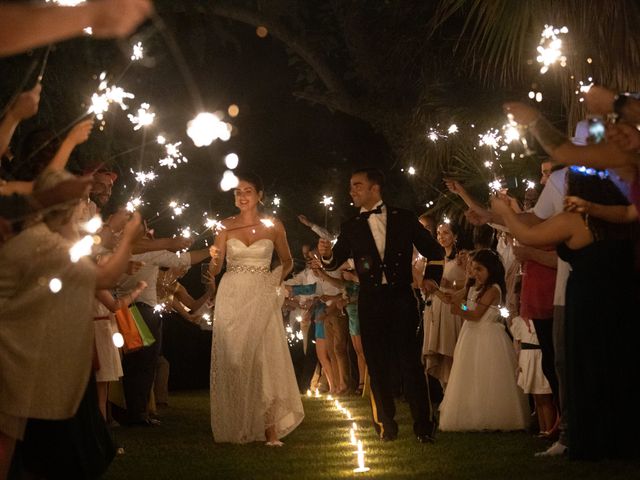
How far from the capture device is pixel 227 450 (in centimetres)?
927

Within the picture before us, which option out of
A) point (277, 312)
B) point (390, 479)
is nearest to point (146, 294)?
point (277, 312)

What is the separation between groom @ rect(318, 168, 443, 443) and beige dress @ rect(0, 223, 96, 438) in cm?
475

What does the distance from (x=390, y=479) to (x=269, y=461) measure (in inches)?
60.7

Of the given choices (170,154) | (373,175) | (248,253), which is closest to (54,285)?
(248,253)

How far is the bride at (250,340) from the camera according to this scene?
9.75 m

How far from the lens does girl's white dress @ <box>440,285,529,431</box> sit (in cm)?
1000

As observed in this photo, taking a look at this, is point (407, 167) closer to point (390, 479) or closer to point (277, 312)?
point (277, 312)

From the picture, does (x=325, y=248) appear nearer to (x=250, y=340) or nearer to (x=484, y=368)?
(x=250, y=340)

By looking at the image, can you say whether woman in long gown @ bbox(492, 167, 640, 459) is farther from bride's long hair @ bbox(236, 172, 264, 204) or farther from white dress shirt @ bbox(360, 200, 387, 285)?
bride's long hair @ bbox(236, 172, 264, 204)

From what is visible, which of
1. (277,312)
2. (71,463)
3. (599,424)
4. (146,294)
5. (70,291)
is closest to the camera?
(70,291)

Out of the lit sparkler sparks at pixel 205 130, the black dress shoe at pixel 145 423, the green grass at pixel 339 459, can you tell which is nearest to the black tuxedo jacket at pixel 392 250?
the green grass at pixel 339 459

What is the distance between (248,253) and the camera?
10.1 m

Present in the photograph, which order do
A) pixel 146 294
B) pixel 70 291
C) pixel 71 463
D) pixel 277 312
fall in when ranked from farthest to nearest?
1. pixel 146 294
2. pixel 277 312
3. pixel 71 463
4. pixel 70 291

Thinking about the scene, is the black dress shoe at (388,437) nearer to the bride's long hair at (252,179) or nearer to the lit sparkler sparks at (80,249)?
the bride's long hair at (252,179)
